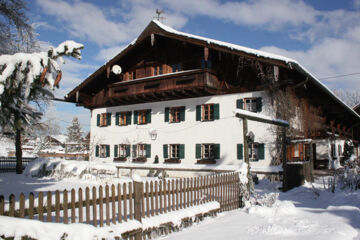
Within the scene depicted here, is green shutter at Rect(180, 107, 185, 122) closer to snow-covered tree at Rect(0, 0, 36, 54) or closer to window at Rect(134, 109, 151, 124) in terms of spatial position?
window at Rect(134, 109, 151, 124)

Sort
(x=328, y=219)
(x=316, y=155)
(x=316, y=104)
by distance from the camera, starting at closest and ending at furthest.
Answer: (x=328, y=219) < (x=316, y=104) < (x=316, y=155)

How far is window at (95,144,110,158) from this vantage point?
23.3m

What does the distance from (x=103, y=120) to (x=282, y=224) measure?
757 inches

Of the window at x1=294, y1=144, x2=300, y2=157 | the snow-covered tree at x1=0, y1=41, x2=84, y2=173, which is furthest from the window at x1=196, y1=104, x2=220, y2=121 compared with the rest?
the snow-covered tree at x1=0, y1=41, x2=84, y2=173

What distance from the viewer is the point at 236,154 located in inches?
675

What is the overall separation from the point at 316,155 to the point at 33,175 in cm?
2008

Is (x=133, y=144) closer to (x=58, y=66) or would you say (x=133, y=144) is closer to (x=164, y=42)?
(x=164, y=42)

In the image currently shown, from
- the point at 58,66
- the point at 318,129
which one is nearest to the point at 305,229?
the point at 58,66

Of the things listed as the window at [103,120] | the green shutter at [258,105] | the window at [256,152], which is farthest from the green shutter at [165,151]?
the green shutter at [258,105]

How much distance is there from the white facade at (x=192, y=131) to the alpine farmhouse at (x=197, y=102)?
0.06 meters

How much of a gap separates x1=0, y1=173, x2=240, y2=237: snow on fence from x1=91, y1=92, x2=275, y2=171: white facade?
316 inches

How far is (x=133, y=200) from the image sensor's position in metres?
5.97

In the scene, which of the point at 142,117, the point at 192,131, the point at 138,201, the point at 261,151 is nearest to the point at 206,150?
the point at 192,131

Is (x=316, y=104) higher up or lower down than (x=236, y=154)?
higher up
